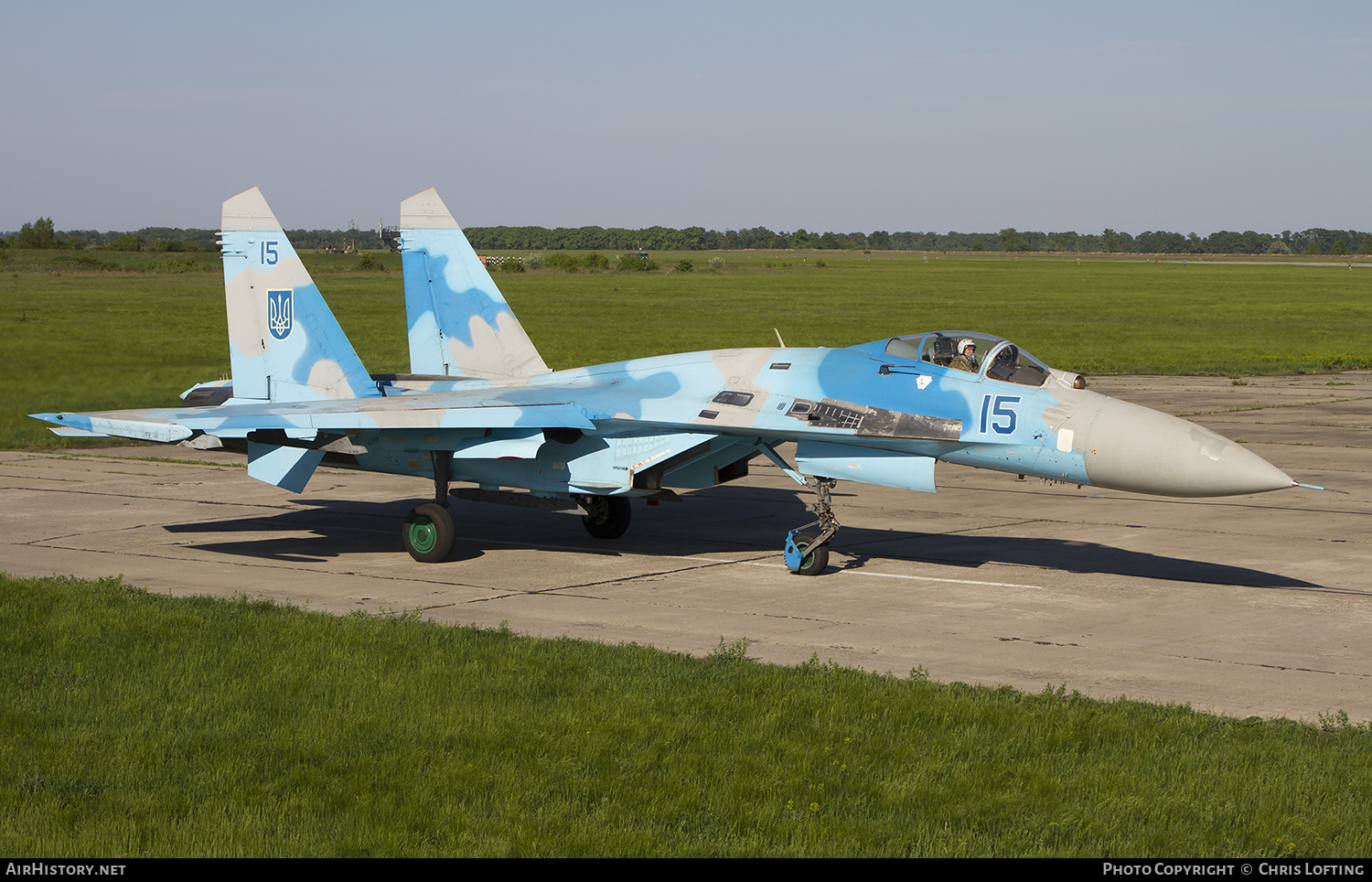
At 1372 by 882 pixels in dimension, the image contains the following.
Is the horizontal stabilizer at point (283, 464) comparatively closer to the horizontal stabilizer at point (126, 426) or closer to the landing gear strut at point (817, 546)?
the horizontal stabilizer at point (126, 426)

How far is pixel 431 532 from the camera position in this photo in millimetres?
15875

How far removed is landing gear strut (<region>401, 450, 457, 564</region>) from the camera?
1580 cm

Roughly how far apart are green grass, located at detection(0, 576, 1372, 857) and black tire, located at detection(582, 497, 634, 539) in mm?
6114

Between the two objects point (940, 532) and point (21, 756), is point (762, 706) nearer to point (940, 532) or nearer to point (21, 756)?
point (21, 756)

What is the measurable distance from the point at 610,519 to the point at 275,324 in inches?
205

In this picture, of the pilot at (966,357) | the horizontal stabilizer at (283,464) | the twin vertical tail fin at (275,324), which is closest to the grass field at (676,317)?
the twin vertical tail fin at (275,324)

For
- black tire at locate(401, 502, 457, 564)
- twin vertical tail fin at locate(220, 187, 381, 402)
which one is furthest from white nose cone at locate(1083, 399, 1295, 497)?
twin vertical tail fin at locate(220, 187, 381, 402)

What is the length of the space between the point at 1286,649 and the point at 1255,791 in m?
4.27

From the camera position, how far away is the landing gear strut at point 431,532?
1580 centimetres

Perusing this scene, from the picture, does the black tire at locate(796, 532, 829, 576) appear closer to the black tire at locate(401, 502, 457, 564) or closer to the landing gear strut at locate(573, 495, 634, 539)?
the landing gear strut at locate(573, 495, 634, 539)

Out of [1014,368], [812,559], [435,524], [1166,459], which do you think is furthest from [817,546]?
[435,524]

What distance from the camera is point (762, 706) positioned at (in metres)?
9.55

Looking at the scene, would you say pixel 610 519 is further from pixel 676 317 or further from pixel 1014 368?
pixel 676 317
